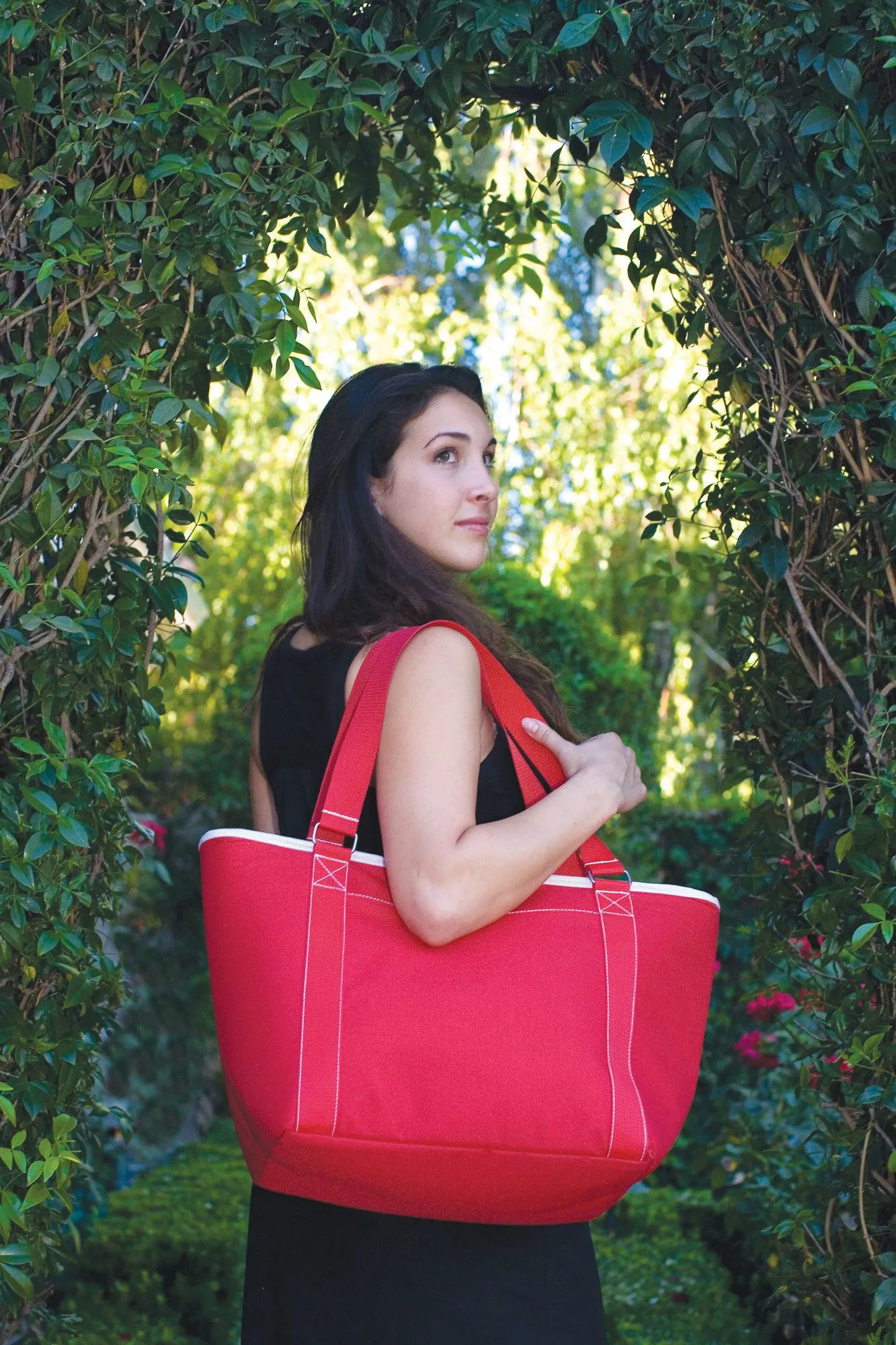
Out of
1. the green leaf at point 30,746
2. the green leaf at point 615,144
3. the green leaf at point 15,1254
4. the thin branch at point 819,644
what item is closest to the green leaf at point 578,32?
the green leaf at point 615,144

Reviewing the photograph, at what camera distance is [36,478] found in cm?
177

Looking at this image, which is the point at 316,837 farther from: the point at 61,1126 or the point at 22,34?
the point at 22,34

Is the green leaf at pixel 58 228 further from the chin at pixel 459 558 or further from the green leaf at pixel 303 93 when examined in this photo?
the chin at pixel 459 558

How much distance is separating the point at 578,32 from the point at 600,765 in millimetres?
906

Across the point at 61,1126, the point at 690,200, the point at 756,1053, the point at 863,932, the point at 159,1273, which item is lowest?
the point at 159,1273

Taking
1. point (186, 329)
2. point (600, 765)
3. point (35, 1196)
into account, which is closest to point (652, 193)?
point (186, 329)

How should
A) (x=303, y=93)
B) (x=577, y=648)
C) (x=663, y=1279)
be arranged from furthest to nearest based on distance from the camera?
(x=577, y=648) < (x=663, y=1279) < (x=303, y=93)

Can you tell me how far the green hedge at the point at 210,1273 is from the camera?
3.33 meters

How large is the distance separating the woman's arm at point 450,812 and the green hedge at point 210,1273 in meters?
1.86

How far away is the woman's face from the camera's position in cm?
182

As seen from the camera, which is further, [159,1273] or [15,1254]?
[159,1273]

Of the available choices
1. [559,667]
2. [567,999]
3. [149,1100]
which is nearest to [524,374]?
[559,667]

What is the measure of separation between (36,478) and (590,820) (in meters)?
0.90

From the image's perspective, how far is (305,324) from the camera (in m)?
1.78
